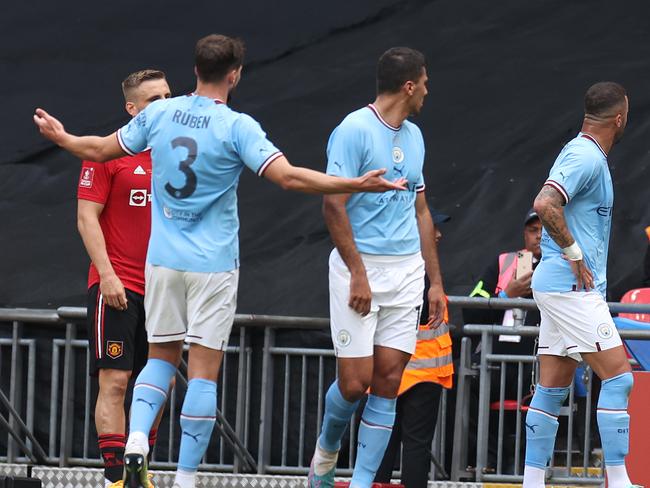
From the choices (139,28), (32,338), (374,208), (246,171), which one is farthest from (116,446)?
(139,28)

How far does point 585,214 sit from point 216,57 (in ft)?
6.40

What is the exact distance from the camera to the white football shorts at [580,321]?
6.46 meters

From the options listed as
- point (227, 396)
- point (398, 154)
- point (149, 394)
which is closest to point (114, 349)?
point (149, 394)

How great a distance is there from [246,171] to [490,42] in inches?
69.3

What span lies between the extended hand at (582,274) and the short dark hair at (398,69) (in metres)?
1.11

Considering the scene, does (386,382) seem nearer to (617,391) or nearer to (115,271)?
(617,391)

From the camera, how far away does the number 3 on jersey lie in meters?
5.67

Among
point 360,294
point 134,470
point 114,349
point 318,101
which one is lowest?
point 134,470

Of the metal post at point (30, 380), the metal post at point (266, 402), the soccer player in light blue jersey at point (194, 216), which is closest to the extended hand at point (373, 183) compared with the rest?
the soccer player in light blue jersey at point (194, 216)

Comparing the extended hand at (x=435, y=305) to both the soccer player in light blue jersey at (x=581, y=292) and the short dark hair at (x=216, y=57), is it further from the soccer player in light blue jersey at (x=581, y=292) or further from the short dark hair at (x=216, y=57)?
the short dark hair at (x=216, y=57)

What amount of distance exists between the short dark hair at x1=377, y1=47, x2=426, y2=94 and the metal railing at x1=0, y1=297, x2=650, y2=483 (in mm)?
2156

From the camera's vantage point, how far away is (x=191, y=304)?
5.74 m

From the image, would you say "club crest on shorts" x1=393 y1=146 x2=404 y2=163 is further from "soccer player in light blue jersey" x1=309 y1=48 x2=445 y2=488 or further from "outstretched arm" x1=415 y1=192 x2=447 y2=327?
"outstretched arm" x1=415 y1=192 x2=447 y2=327

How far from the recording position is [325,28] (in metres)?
9.12
